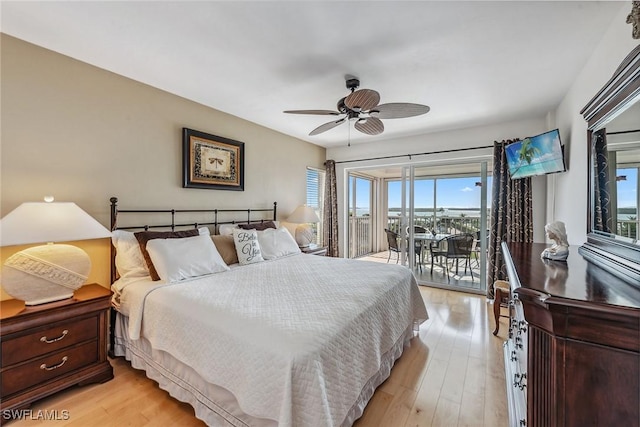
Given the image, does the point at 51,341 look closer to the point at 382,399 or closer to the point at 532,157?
the point at 382,399

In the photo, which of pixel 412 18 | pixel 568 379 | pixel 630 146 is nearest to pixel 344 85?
pixel 412 18

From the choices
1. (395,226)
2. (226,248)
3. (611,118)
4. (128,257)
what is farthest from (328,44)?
(395,226)

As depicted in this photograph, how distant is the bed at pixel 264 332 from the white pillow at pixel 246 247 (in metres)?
0.14

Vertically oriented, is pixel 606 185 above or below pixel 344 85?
below

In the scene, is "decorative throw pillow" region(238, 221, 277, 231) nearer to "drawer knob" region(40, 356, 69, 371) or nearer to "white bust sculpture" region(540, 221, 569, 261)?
"drawer knob" region(40, 356, 69, 371)

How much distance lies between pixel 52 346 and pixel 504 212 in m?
4.92

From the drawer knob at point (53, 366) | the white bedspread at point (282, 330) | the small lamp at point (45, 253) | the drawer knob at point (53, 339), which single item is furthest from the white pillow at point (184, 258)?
the drawer knob at point (53, 366)

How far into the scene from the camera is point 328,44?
1995mm

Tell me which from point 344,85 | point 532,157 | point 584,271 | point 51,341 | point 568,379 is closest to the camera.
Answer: point 568,379

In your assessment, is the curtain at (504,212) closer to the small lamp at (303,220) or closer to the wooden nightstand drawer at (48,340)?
the small lamp at (303,220)

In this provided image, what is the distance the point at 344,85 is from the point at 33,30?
2379mm

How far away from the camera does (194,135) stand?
3.08 metres

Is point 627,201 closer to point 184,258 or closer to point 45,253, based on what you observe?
point 184,258

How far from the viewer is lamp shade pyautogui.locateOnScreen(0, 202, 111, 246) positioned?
1.65m
